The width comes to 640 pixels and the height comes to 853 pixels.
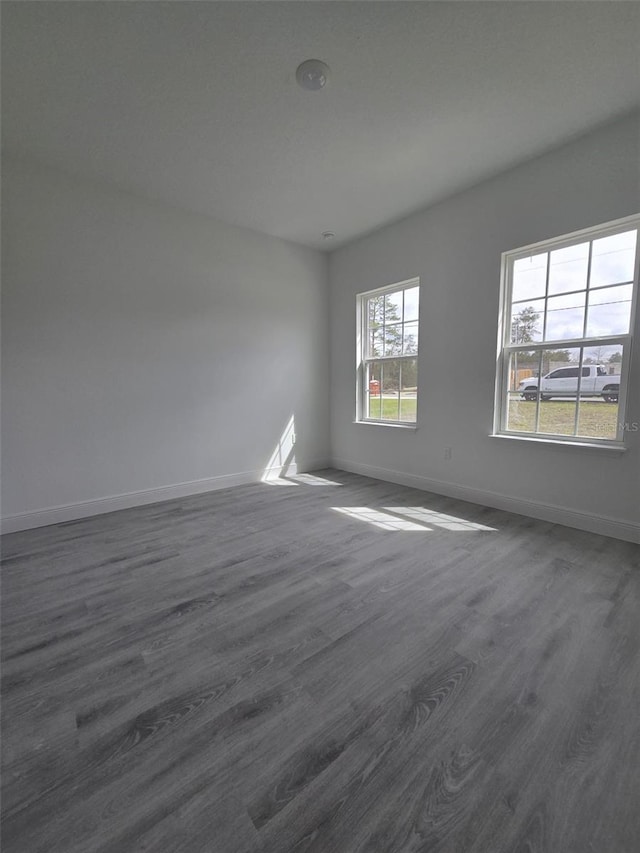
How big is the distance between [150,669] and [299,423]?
3.45 meters

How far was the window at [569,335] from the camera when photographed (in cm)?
261

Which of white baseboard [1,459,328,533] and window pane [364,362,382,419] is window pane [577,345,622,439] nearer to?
window pane [364,362,382,419]

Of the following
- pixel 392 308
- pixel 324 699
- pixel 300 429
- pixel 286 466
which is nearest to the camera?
pixel 324 699

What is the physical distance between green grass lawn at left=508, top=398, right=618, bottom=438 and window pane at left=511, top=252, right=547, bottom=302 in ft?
3.02

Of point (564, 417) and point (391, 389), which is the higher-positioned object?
point (391, 389)

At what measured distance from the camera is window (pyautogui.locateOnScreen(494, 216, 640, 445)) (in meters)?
2.61

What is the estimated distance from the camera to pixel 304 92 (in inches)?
86.0

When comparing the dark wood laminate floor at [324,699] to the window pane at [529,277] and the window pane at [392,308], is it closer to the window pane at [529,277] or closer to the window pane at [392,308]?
the window pane at [529,277]

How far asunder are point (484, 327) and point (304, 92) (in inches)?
89.2

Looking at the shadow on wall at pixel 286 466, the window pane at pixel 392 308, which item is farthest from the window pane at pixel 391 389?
the shadow on wall at pixel 286 466

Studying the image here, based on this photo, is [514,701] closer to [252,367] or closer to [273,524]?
[273,524]

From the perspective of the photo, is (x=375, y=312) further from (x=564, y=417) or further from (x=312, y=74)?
(x=312, y=74)

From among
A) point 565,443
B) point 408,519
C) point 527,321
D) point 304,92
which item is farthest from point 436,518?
point 304,92

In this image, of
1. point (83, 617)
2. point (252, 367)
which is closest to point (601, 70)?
point (252, 367)
